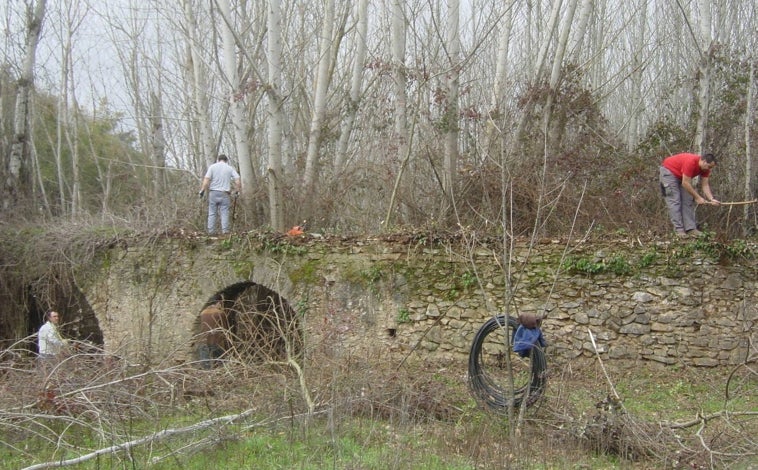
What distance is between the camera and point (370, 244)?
10961 mm

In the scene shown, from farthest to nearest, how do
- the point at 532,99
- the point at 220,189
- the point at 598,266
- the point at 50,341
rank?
the point at 532,99 < the point at 220,189 < the point at 598,266 < the point at 50,341

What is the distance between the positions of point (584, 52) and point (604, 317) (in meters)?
10.6

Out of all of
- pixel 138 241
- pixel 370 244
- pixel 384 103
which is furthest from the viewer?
pixel 384 103

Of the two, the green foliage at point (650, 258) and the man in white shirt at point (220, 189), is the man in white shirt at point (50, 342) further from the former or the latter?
the green foliage at point (650, 258)

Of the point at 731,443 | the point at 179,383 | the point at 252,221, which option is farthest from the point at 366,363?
the point at 252,221

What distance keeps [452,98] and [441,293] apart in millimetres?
3943

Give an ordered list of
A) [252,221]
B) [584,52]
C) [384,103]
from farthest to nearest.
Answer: [584,52] → [384,103] → [252,221]

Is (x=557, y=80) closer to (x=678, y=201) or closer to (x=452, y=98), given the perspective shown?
(x=452, y=98)

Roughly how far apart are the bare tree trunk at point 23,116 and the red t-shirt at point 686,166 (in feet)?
44.2

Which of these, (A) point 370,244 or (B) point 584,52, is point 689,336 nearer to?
(A) point 370,244

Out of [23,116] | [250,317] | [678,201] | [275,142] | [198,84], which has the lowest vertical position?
[250,317]

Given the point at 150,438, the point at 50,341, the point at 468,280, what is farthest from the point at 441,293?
the point at 50,341

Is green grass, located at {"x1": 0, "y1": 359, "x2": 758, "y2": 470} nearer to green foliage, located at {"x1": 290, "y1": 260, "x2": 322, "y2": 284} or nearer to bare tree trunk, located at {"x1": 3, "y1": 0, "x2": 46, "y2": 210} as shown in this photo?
green foliage, located at {"x1": 290, "y1": 260, "x2": 322, "y2": 284}

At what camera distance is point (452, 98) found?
12.5 m
